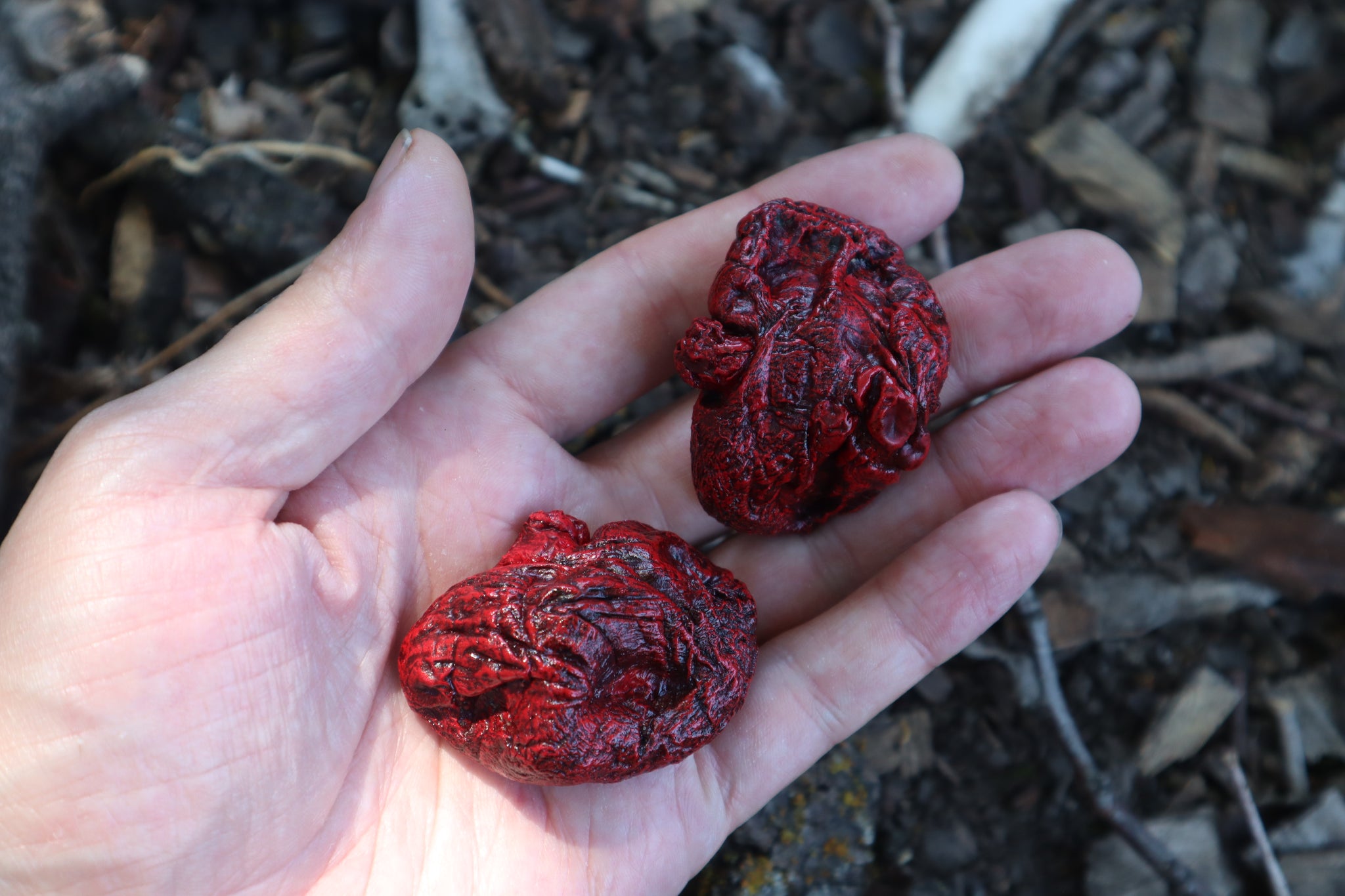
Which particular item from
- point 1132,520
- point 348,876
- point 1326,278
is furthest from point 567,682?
point 1326,278

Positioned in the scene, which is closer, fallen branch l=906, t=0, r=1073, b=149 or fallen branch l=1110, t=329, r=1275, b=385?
fallen branch l=1110, t=329, r=1275, b=385

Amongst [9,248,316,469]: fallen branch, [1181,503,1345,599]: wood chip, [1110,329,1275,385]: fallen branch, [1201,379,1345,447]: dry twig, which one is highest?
[9,248,316,469]: fallen branch

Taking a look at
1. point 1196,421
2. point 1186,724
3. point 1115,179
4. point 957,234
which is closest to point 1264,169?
point 1115,179

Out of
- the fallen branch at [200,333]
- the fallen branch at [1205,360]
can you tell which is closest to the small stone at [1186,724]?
the fallen branch at [1205,360]

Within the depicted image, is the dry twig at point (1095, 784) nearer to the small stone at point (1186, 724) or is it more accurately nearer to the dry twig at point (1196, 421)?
the small stone at point (1186, 724)

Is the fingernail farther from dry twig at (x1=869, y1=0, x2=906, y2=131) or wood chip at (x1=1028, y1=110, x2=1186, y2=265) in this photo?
wood chip at (x1=1028, y1=110, x2=1186, y2=265)

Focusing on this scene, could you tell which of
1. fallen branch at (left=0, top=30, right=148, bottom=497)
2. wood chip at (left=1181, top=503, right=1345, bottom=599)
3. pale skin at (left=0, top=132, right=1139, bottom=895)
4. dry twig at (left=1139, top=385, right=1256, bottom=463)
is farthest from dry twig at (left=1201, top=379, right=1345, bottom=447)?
fallen branch at (left=0, top=30, right=148, bottom=497)

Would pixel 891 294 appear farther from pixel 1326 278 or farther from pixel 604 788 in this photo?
pixel 1326 278
